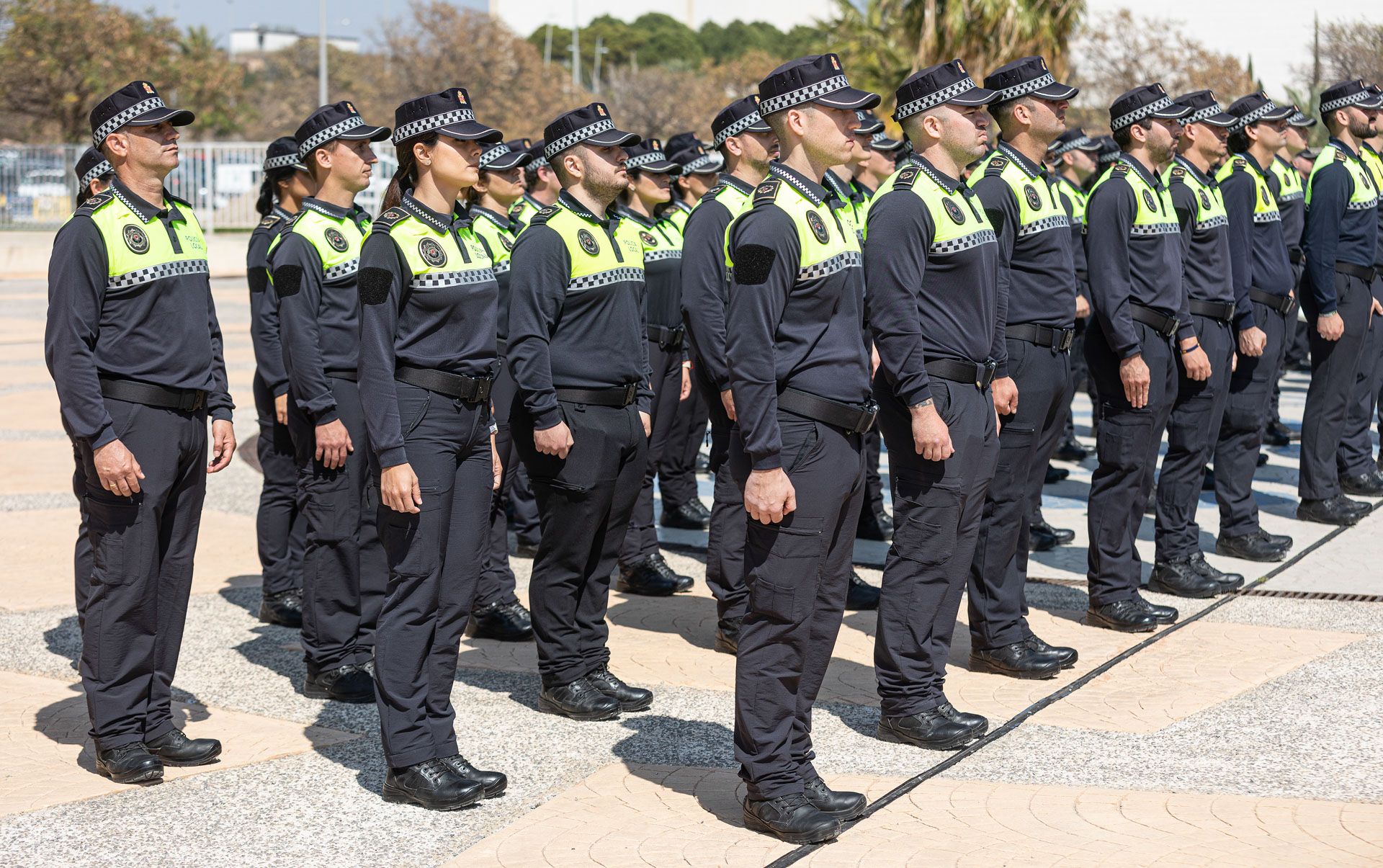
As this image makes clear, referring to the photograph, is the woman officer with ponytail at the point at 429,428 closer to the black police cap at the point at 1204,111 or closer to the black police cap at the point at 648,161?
the black police cap at the point at 648,161

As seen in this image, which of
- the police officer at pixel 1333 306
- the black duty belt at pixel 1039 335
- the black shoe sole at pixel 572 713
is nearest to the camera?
the black shoe sole at pixel 572 713

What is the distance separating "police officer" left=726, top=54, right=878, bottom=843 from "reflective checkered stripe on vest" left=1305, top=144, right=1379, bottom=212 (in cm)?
563

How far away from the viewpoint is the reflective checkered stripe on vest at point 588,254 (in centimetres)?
606

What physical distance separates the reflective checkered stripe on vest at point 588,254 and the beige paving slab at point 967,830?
1.93 m

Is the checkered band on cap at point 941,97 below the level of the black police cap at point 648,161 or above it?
above

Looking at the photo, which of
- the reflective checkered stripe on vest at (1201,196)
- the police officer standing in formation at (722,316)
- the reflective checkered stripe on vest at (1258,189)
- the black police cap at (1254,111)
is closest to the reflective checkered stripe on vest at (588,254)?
the police officer standing in formation at (722,316)

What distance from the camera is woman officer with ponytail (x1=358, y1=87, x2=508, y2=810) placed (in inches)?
199

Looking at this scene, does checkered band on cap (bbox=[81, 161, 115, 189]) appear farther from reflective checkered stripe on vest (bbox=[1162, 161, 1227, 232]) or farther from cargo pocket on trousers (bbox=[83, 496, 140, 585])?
reflective checkered stripe on vest (bbox=[1162, 161, 1227, 232])

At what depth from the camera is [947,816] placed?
4906mm

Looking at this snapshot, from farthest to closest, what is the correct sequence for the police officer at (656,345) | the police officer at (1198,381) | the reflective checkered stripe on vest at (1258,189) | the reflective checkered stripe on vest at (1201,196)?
the reflective checkered stripe on vest at (1258,189), the police officer at (656,345), the police officer at (1198,381), the reflective checkered stripe on vest at (1201,196)

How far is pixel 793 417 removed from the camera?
480cm

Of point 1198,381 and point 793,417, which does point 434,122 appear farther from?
point 1198,381

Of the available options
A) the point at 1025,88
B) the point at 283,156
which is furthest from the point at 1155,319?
the point at 283,156

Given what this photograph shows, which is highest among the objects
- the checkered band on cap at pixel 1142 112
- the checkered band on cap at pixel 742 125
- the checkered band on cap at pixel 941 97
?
the checkered band on cap at pixel 1142 112
